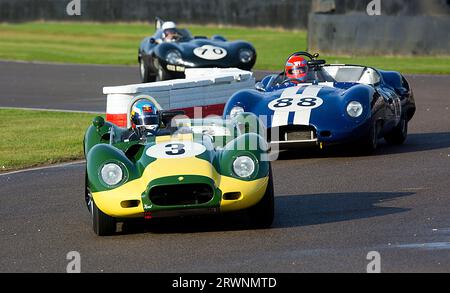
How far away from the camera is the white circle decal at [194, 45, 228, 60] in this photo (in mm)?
21062

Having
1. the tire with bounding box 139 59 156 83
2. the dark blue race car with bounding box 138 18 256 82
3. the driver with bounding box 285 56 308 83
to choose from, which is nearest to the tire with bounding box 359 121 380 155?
the driver with bounding box 285 56 308 83

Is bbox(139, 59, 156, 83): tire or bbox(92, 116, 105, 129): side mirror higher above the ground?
bbox(92, 116, 105, 129): side mirror

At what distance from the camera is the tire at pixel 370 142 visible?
39.5 feet

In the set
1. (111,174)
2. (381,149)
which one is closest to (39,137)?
(381,149)

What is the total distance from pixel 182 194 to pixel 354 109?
4.32 m

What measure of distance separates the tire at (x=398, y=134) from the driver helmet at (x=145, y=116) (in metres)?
4.30

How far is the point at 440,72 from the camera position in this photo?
2336 centimetres

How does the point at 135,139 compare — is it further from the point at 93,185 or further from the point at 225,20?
the point at 225,20

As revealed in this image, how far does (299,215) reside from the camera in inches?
348

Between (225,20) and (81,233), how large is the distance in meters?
26.4

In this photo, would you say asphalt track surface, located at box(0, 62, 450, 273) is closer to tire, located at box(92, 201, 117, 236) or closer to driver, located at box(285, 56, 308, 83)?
tire, located at box(92, 201, 117, 236)

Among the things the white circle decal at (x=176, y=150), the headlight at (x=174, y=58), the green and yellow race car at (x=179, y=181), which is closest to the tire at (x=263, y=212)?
the green and yellow race car at (x=179, y=181)

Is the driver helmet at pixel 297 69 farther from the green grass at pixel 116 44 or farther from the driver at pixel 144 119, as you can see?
the green grass at pixel 116 44

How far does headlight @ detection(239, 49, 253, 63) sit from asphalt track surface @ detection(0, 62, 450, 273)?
28.6 feet
